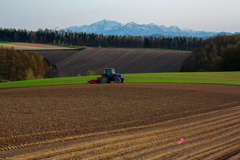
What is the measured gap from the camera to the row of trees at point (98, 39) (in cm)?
17225

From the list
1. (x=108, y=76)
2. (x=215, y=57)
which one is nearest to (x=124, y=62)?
(x=215, y=57)

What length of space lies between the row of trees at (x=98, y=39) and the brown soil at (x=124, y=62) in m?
67.6

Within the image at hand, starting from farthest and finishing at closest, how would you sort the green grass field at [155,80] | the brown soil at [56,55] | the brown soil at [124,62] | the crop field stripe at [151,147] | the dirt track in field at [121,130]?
1. the brown soil at [56,55]
2. the brown soil at [124,62]
3. the green grass field at [155,80]
4. the dirt track in field at [121,130]
5. the crop field stripe at [151,147]

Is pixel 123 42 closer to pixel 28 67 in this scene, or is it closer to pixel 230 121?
pixel 28 67

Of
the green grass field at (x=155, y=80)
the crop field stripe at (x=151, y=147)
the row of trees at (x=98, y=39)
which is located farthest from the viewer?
the row of trees at (x=98, y=39)

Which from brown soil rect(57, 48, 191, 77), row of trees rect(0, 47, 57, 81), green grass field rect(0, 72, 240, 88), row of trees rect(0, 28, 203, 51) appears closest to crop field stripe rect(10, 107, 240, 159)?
green grass field rect(0, 72, 240, 88)

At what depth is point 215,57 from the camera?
2881 inches

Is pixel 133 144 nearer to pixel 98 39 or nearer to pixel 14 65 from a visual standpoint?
pixel 14 65

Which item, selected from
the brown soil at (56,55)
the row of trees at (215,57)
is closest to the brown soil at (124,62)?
the brown soil at (56,55)

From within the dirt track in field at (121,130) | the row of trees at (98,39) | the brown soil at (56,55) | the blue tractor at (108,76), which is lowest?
the dirt track in field at (121,130)

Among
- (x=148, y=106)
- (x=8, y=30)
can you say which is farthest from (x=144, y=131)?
(x=8, y=30)

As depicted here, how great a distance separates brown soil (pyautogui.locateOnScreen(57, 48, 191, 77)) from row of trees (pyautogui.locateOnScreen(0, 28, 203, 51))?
67638 millimetres

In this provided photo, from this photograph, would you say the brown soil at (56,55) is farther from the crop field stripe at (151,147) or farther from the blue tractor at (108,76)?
the crop field stripe at (151,147)

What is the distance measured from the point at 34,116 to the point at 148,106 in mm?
7804
